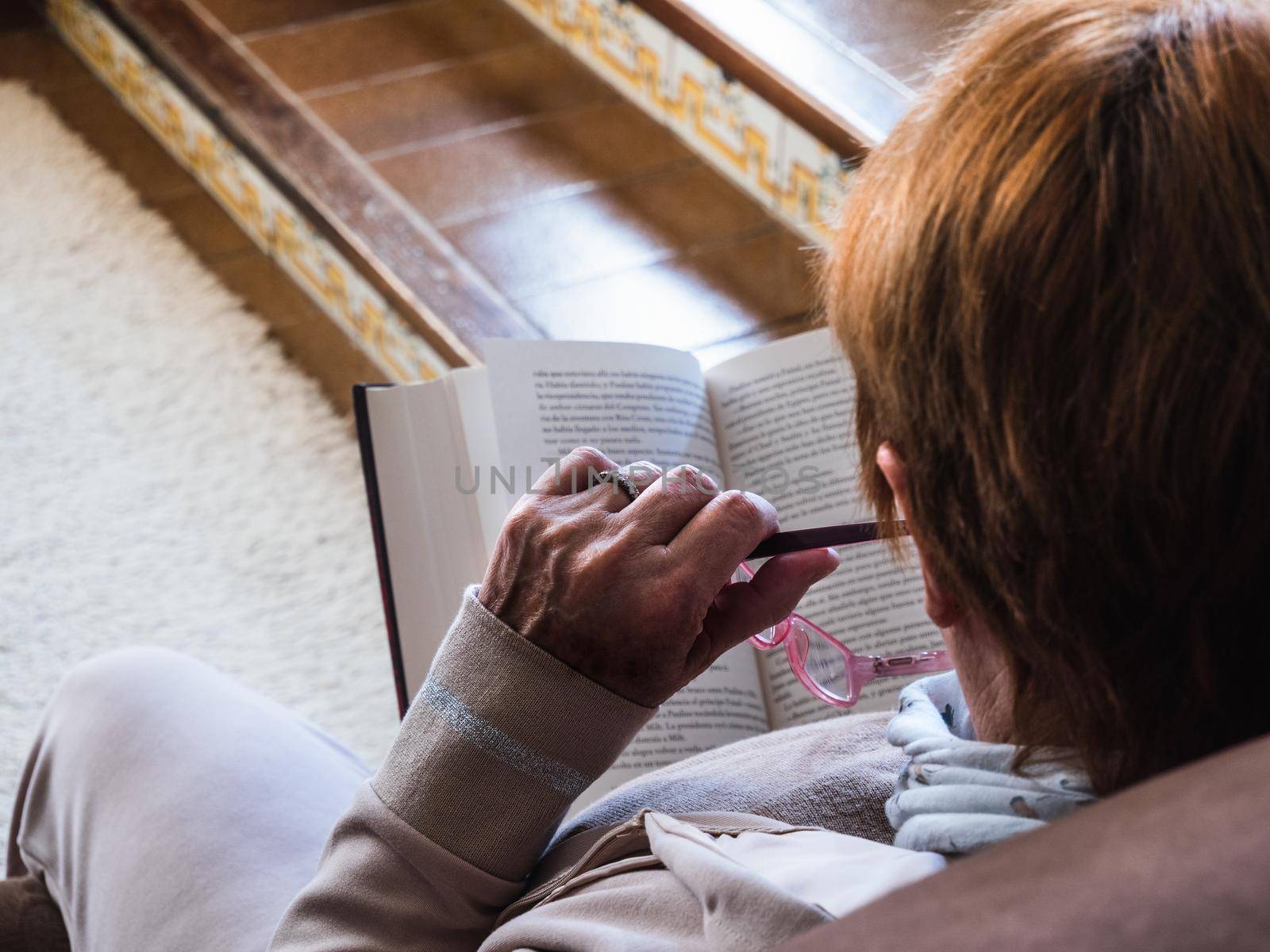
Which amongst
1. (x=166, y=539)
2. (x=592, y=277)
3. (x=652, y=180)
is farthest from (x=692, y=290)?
(x=166, y=539)

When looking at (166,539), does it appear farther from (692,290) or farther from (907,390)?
(907,390)

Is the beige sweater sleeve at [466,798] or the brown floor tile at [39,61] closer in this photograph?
the beige sweater sleeve at [466,798]

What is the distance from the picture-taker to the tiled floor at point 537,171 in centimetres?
153

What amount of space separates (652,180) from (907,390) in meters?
1.30

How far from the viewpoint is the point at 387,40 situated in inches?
79.4

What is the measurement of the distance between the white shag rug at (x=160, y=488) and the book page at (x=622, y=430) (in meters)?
0.54

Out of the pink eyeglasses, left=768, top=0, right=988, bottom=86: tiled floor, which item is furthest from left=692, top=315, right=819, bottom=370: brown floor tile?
the pink eyeglasses

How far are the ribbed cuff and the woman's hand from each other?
1 centimetres

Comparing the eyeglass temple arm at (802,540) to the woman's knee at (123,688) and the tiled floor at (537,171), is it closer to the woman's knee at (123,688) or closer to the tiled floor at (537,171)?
the woman's knee at (123,688)

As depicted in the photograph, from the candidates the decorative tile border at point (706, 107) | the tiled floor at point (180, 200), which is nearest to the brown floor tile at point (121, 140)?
the tiled floor at point (180, 200)

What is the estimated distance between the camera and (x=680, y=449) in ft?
3.21

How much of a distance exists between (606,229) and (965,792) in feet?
4.08

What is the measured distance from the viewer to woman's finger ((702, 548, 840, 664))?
0.70 meters

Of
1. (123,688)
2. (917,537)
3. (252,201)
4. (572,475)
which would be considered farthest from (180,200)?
(917,537)
